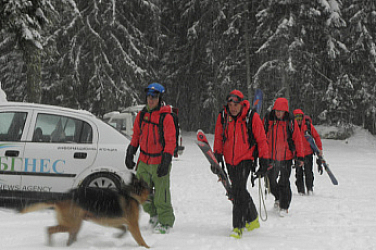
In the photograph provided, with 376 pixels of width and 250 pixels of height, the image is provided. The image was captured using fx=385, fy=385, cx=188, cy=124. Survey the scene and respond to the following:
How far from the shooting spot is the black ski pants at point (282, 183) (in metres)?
6.46

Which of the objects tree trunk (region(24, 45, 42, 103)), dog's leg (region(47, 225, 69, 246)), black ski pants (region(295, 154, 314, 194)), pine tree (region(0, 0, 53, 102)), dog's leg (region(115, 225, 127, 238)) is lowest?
black ski pants (region(295, 154, 314, 194))

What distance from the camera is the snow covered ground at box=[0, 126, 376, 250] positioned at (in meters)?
4.41

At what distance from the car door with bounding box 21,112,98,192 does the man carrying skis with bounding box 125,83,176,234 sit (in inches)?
56.6

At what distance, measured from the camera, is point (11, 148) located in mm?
5934

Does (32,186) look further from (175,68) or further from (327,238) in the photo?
(175,68)

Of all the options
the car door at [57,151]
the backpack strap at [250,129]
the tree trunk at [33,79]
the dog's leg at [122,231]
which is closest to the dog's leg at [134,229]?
the dog's leg at [122,231]

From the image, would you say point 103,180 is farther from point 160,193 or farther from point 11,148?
point 160,193

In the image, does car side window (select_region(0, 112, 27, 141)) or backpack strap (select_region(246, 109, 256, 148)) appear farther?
car side window (select_region(0, 112, 27, 141))

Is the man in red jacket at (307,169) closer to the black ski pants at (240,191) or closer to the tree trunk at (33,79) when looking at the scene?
the black ski pants at (240,191)

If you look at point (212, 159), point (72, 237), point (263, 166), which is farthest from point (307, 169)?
point (72, 237)

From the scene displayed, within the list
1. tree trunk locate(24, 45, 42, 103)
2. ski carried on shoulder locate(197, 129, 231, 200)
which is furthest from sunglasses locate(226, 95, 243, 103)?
tree trunk locate(24, 45, 42, 103)

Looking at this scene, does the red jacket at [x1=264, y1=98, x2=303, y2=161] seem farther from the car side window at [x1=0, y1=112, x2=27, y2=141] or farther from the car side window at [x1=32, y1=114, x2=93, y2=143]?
the car side window at [x1=0, y1=112, x2=27, y2=141]

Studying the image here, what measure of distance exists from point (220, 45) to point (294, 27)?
17.5ft

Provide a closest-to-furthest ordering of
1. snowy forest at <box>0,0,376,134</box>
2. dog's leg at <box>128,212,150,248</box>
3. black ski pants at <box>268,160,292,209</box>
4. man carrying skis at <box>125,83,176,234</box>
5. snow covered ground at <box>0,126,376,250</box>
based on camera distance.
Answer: dog's leg at <box>128,212,150,248</box>, snow covered ground at <box>0,126,376,250</box>, man carrying skis at <box>125,83,176,234</box>, black ski pants at <box>268,160,292,209</box>, snowy forest at <box>0,0,376,134</box>
